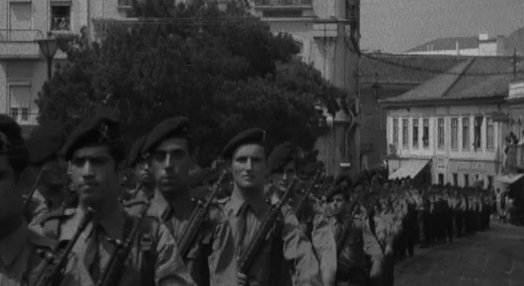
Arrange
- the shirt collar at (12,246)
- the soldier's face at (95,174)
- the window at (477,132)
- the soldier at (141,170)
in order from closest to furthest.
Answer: the shirt collar at (12,246)
the soldier's face at (95,174)
the soldier at (141,170)
the window at (477,132)

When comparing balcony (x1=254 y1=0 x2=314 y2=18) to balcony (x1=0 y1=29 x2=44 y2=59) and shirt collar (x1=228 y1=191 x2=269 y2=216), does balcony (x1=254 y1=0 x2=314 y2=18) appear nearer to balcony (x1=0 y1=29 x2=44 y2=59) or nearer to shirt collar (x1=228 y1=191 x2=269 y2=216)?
balcony (x1=0 y1=29 x2=44 y2=59)

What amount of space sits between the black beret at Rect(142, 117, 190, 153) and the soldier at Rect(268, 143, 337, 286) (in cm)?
280

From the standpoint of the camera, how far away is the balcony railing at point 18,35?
62.2m

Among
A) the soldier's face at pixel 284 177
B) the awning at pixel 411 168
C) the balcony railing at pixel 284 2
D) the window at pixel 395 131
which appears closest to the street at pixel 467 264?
the balcony railing at pixel 284 2

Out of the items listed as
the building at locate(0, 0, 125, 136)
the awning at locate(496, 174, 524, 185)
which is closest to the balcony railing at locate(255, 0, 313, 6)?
the building at locate(0, 0, 125, 136)

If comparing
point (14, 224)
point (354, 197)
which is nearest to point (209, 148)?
point (354, 197)

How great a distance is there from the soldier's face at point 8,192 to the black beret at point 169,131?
11.0 ft

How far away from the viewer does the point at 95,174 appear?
7.71 m

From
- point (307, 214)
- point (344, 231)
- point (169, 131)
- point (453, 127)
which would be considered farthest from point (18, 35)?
point (169, 131)

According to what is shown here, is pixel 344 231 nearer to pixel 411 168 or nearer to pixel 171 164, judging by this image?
pixel 171 164

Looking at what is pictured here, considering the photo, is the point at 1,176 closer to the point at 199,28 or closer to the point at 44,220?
the point at 44,220

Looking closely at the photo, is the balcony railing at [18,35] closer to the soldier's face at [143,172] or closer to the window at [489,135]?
the window at [489,135]

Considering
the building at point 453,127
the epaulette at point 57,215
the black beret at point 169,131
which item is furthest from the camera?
the building at point 453,127

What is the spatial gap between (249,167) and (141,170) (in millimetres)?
789
